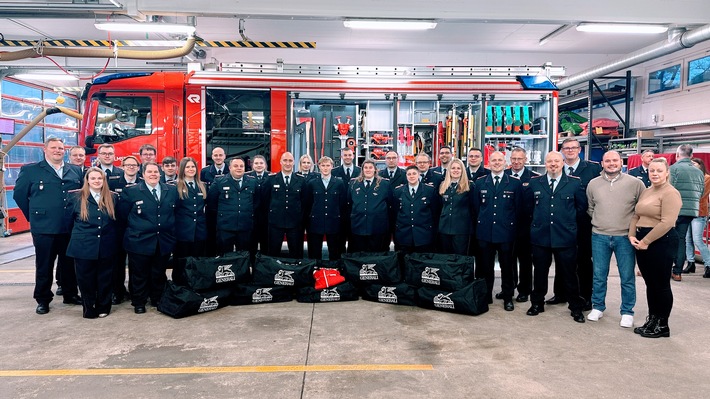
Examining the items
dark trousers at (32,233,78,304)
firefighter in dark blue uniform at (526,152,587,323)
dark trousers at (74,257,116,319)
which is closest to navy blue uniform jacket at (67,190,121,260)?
dark trousers at (74,257,116,319)

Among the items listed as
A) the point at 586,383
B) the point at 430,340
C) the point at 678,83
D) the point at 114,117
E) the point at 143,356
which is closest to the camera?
the point at 586,383

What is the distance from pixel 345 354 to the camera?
4039mm

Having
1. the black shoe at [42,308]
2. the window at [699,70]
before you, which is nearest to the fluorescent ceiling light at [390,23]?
the black shoe at [42,308]

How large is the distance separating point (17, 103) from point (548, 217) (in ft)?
43.8

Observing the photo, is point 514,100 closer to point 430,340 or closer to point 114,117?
point 430,340

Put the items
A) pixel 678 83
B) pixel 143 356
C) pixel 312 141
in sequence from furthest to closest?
pixel 678 83 → pixel 312 141 → pixel 143 356

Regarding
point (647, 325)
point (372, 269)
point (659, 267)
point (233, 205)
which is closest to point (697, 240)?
point (647, 325)

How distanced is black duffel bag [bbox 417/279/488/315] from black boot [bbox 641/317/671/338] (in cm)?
159

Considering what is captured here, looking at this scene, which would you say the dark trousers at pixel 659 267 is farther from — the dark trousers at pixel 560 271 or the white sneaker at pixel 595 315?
the dark trousers at pixel 560 271

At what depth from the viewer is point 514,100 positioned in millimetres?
7559

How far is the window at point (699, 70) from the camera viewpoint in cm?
1049

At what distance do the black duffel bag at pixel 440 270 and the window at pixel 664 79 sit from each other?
32.4 feet

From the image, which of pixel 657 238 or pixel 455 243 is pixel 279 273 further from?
pixel 657 238

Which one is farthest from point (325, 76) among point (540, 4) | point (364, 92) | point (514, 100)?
point (540, 4)
